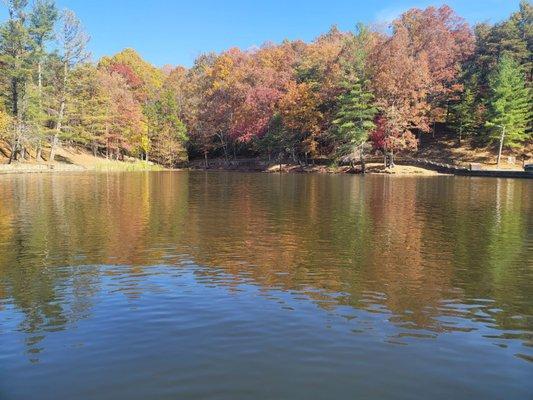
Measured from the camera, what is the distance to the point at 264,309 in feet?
33.0

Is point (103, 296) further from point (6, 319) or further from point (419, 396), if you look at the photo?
point (419, 396)

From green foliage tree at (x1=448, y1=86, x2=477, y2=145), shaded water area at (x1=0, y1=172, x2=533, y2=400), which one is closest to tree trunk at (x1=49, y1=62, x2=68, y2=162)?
shaded water area at (x1=0, y1=172, x2=533, y2=400)

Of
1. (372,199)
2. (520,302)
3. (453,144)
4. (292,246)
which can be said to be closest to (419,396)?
(520,302)

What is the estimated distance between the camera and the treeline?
216ft

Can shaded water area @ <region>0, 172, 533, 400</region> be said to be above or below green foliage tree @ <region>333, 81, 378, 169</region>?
below

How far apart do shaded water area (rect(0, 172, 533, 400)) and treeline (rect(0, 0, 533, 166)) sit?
49.6 m

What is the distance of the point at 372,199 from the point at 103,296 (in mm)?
24102

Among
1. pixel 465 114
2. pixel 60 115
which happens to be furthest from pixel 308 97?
pixel 60 115

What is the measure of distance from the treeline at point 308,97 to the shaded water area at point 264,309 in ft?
163

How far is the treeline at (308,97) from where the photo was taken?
65.8m

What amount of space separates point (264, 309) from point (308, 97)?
227 ft

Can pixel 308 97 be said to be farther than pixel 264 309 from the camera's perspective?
Yes

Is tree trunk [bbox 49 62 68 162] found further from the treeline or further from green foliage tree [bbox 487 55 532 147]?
green foliage tree [bbox 487 55 532 147]

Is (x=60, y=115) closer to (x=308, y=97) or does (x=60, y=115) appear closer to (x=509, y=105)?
(x=308, y=97)
